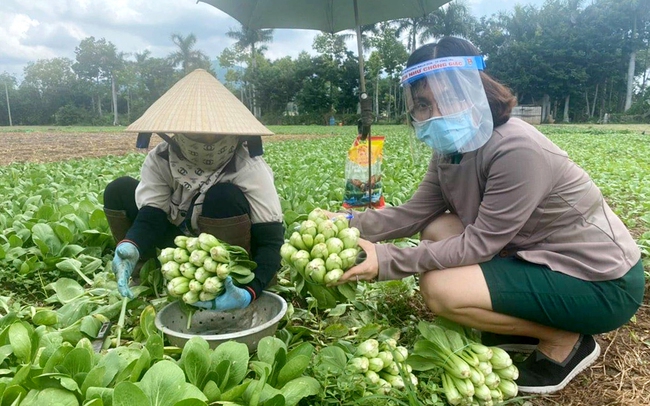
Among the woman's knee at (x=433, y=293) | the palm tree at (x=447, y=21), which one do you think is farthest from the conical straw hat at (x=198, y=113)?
the palm tree at (x=447, y=21)

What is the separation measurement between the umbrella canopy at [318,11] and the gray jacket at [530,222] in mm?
1949

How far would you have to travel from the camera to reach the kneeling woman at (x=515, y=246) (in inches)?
66.8

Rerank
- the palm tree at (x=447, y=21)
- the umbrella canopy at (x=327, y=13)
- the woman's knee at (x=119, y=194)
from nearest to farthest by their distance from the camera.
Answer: the woman's knee at (x=119, y=194) → the umbrella canopy at (x=327, y=13) → the palm tree at (x=447, y=21)

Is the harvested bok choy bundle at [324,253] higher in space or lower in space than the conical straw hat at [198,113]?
lower

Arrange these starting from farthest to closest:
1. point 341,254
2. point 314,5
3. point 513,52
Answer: point 513,52
point 314,5
point 341,254

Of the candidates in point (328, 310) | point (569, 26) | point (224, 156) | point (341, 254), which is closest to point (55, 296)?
point (224, 156)

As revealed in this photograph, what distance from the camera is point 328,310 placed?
227 centimetres

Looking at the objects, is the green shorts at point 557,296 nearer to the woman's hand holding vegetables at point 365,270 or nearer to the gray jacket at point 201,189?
the woman's hand holding vegetables at point 365,270

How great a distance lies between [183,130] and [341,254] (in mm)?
735

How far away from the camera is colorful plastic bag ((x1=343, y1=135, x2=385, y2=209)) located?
3469mm

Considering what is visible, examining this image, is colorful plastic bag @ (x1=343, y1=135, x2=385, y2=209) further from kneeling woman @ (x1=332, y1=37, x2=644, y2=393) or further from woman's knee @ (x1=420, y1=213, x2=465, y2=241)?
kneeling woman @ (x1=332, y1=37, x2=644, y2=393)

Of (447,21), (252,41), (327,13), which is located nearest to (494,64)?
(447,21)

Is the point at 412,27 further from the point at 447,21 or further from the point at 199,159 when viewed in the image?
the point at 199,159

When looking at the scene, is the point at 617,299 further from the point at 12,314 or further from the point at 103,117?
the point at 103,117
